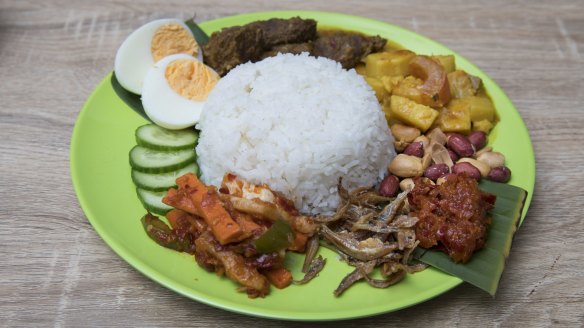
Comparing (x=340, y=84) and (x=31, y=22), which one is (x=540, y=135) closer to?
(x=340, y=84)

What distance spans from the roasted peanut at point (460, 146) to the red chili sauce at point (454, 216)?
63 centimetres

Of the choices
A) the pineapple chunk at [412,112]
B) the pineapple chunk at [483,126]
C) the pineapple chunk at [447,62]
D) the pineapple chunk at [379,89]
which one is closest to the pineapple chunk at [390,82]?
the pineapple chunk at [379,89]

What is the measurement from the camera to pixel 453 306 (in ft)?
11.3

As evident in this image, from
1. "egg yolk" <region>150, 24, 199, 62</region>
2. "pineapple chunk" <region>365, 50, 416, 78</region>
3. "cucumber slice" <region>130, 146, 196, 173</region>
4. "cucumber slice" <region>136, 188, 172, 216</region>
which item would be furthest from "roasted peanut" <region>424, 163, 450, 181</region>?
"egg yolk" <region>150, 24, 199, 62</region>

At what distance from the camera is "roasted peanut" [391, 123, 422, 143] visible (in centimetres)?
434

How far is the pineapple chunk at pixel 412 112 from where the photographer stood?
14.2ft

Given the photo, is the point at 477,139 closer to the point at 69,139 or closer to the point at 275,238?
the point at 275,238

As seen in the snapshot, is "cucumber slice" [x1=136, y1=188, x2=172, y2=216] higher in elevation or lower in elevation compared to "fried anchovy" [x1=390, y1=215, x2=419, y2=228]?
lower

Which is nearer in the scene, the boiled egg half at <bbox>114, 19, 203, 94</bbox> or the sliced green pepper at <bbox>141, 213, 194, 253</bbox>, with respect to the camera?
the sliced green pepper at <bbox>141, 213, 194, 253</bbox>

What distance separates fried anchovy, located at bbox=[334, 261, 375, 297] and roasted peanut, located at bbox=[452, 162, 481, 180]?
0.95 metres

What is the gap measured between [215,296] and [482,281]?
4.57 feet

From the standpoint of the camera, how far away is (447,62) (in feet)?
15.7

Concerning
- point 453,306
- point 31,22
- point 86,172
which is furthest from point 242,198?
point 31,22

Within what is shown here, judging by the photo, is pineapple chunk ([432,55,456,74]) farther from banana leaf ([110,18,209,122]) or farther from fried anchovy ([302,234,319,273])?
banana leaf ([110,18,209,122])
